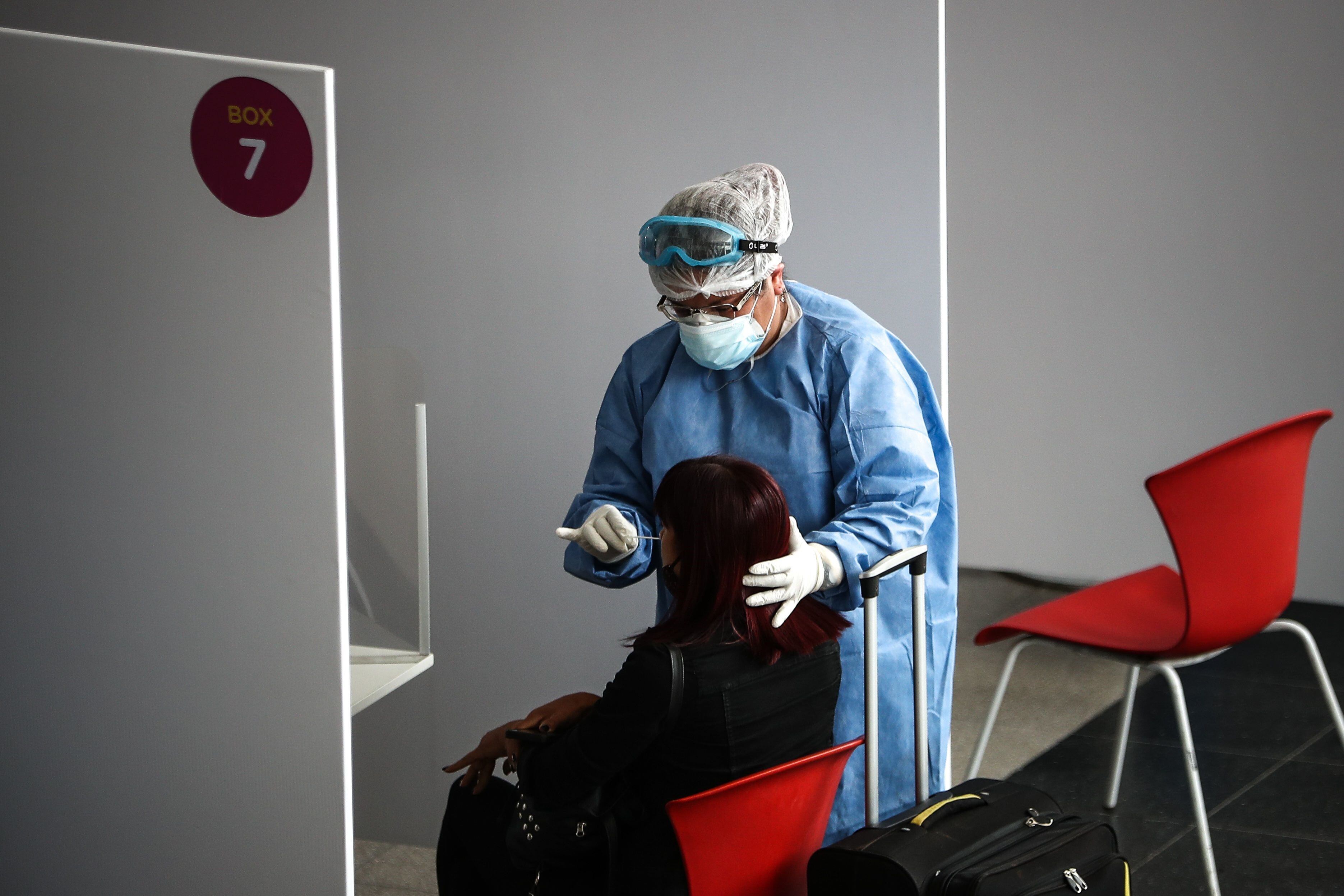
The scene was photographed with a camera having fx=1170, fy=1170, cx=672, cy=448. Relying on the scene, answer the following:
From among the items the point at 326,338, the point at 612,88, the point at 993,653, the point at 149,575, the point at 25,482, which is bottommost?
the point at 993,653

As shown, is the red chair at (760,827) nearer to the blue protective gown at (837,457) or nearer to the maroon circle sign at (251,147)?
the blue protective gown at (837,457)

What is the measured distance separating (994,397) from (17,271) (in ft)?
13.1

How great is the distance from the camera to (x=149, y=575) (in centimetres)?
159

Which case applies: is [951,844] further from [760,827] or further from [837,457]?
[837,457]

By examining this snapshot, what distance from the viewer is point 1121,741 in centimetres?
258

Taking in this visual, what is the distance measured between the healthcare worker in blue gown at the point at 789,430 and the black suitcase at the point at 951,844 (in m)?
0.15

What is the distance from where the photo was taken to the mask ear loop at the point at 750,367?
1.74m

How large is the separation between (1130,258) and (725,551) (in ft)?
11.5

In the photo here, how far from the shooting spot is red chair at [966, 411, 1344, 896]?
2.02 meters

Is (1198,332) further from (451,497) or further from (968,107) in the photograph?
(451,497)

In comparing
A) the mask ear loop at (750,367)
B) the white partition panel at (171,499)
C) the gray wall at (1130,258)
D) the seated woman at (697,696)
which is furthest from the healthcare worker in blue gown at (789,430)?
the gray wall at (1130,258)

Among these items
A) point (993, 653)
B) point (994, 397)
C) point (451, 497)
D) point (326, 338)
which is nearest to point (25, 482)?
point (326, 338)

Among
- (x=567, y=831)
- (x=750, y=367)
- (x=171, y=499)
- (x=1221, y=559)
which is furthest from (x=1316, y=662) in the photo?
(x=171, y=499)

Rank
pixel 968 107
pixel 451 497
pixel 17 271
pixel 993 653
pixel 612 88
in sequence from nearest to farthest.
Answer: pixel 17 271
pixel 612 88
pixel 451 497
pixel 993 653
pixel 968 107
